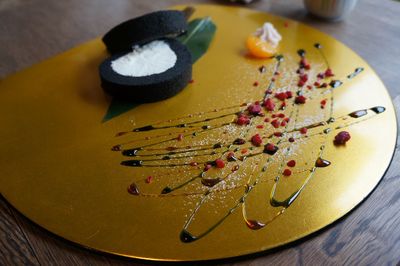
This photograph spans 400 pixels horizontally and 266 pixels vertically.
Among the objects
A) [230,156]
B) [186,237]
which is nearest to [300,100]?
[230,156]

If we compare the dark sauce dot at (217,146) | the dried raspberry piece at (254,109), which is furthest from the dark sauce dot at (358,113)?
the dark sauce dot at (217,146)

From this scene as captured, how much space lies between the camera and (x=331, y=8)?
4.41ft

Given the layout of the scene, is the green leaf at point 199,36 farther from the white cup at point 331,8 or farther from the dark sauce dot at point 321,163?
the dark sauce dot at point 321,163

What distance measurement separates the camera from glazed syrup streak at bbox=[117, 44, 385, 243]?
789 millimetres

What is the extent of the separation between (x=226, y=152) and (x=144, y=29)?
1.34 ft

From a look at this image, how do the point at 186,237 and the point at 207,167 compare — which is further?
the point at 207,167

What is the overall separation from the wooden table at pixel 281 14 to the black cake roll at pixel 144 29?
254mm

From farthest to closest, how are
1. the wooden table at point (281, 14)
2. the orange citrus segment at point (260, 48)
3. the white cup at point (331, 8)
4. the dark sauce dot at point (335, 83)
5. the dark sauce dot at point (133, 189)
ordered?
the white cup at point (331, 8) < the orange citrus segment at point (260, 48) < the dark sauce dot at point (335, 83) < the dark sauce dot at point (133, 189) < the wooden table at point (281, 14)

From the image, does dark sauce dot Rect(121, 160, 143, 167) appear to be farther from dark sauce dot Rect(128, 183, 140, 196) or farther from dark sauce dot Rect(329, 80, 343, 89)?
dark sauce dot Rect(329, 80, 343, 89)

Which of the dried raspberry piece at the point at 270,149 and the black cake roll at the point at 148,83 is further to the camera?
the black cake roll at the point at 148,83

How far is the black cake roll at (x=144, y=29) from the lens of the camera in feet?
3.56

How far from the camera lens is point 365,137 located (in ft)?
3.02

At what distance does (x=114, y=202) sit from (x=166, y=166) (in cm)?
13

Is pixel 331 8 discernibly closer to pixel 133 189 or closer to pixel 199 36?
pixel 199 36
